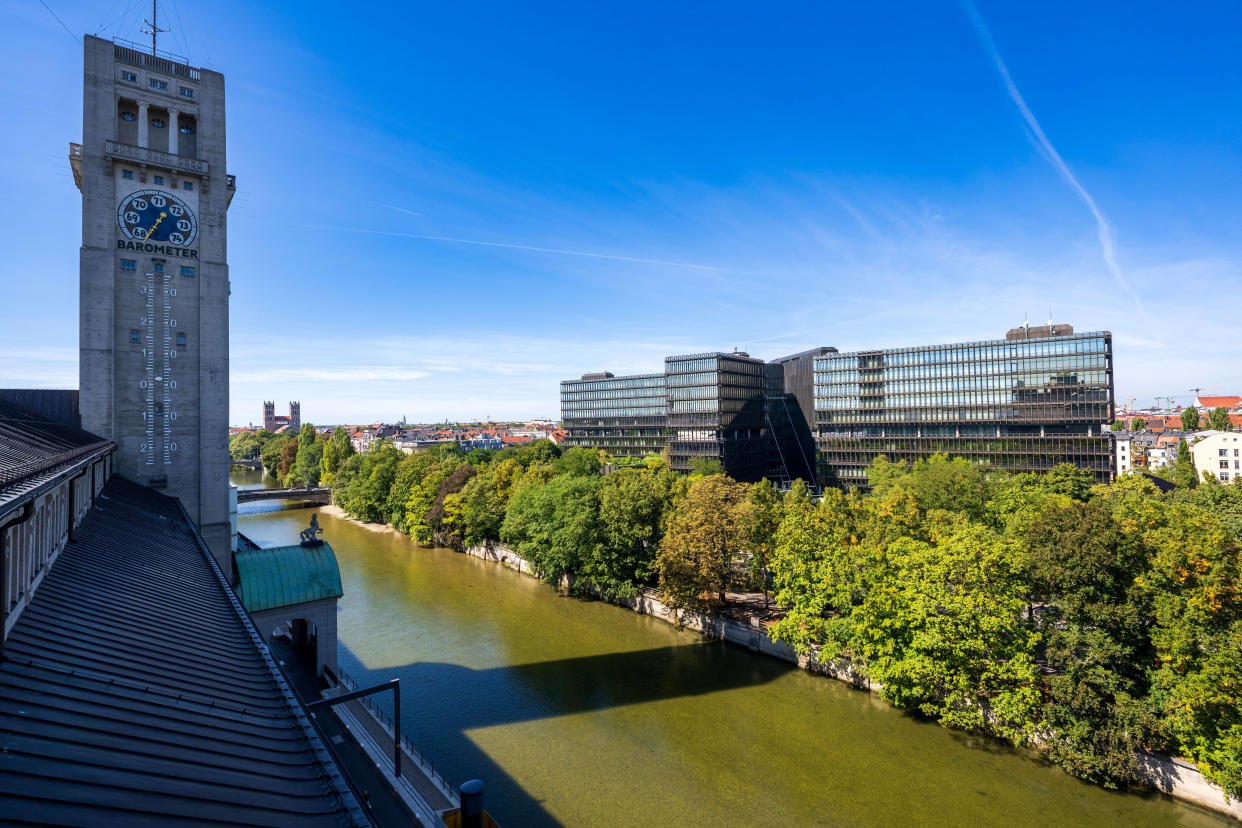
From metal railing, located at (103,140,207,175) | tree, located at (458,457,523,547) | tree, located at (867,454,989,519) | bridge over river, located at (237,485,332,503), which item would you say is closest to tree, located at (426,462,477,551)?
tree, located at (458,457,523,547)

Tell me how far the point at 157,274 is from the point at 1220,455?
137 meters

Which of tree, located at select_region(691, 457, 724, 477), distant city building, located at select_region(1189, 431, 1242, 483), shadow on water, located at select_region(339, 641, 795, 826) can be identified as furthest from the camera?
distant city building, located at select_region(1189, 431, 1242, 483)

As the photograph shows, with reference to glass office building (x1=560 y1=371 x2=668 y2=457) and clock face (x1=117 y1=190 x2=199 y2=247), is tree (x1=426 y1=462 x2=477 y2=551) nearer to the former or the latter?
clock face (x1=117 y1=190 x2=199 y2=247)

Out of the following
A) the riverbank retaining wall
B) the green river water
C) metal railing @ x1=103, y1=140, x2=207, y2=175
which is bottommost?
the green river water

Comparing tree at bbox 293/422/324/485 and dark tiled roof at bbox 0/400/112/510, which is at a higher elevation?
dark tiled roof at bbox 0/400/112/510

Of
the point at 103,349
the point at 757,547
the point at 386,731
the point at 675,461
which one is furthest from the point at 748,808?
the point at 675,461

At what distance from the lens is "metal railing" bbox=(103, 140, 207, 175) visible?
→ 29875mm

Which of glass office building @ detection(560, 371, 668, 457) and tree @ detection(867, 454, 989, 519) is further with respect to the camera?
glass office building @ detection(560, 371, 668, 457)

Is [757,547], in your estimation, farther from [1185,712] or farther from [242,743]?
[242,743]

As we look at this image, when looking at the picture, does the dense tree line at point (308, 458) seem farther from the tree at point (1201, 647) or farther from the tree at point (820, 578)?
the tree at point (1201, 647)

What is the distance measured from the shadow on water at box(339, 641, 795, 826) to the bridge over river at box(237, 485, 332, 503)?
67317 millimetres

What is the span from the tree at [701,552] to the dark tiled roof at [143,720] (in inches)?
1054

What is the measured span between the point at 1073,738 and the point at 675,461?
81.7 meters

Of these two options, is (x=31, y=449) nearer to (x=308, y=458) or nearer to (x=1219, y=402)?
(x=308, y=458)
